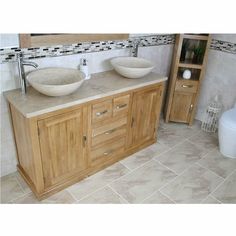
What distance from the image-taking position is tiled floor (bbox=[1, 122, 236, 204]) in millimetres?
1926

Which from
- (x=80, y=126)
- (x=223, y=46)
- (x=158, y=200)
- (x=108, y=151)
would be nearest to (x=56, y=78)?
(x=80, y=126)

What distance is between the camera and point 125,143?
7.57 feet

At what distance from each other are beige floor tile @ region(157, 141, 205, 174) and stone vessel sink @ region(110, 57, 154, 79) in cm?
86

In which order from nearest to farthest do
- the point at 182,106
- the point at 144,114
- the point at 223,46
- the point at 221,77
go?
the point at 144,114, the point at 223,46, the point at 221,77, the point at 182,106

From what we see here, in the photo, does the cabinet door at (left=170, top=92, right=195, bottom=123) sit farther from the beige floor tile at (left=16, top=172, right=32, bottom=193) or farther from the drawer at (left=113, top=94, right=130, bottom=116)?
the beige floor tile at (left=16, top=172, right=32, bottom=193)

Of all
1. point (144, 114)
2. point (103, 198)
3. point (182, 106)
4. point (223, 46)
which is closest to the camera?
point (103, 198)

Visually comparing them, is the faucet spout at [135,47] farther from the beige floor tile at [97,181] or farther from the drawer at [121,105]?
the beige floor tile at [97,181]

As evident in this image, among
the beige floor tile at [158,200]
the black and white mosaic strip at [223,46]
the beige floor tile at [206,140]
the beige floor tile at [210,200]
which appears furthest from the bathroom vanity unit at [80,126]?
the black and white mosaic strip at [223,46]

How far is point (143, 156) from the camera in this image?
2414 millimetres

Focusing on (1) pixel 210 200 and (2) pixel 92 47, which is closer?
(1) pixel 210 200

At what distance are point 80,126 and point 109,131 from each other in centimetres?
33

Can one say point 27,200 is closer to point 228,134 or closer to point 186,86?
point 228,134

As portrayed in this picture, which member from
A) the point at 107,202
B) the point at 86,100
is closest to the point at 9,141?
the point at 86,100

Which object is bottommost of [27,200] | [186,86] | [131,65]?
[27,200]
